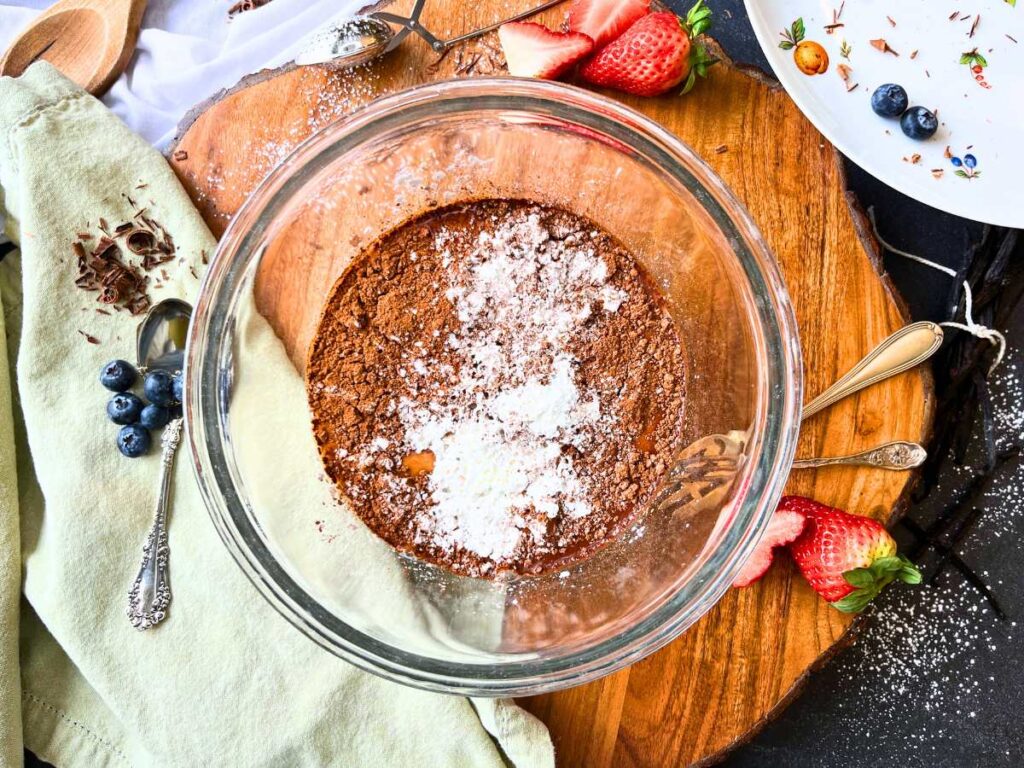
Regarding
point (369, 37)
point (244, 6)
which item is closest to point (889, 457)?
point (369, 37)

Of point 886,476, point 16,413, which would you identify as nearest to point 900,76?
point 886,476

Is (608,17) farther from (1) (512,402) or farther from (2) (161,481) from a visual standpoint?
Result: (2) (161,481)

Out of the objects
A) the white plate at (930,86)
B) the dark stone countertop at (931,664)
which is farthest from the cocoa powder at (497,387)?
the dark stone countertop at (931,664)

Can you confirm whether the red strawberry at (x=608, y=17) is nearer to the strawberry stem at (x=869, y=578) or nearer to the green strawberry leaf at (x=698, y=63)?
the green strawberry leaf at (x=698, y=63)

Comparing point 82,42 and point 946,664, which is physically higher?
point 82,42

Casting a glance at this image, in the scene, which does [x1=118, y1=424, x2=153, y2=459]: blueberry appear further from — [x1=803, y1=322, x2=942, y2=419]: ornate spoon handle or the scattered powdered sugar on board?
the scattered powdered sugar on board

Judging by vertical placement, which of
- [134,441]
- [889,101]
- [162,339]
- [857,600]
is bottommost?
[857,600]

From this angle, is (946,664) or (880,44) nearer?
(880,44)

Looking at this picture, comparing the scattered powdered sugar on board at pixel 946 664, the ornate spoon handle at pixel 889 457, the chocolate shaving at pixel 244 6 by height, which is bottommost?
the scattered powdered sugar on board at pixel 946 664
